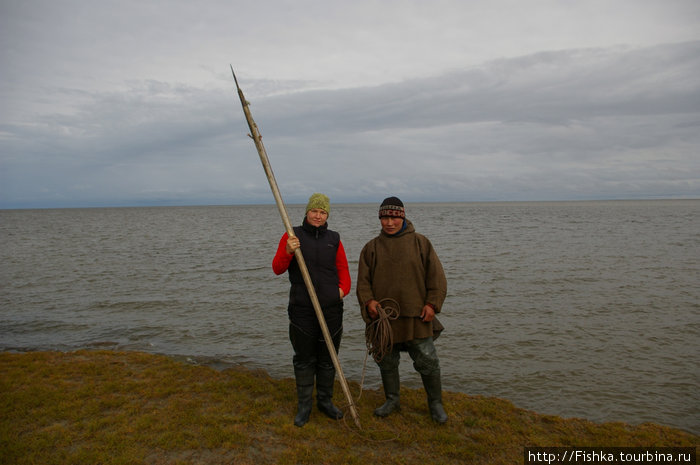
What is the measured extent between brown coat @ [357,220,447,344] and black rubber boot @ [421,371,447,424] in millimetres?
667

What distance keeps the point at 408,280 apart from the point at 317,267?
1108 millimetres

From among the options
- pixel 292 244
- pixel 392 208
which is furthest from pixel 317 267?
pixel 392 208

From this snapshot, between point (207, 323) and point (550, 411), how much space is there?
8946mm

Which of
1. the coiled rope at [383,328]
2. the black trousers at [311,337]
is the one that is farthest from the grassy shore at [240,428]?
the coiled rope at [383,328]

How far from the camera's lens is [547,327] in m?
10.9

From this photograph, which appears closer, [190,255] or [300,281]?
[300,281]

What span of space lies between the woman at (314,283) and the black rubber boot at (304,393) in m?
0.01

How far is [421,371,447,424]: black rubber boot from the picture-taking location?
5246 millimetres

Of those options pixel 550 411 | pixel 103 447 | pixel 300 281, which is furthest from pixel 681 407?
pixel 103 447

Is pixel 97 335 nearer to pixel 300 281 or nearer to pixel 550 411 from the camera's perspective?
pixel 300 281

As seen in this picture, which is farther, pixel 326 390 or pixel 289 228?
pixel 326 390

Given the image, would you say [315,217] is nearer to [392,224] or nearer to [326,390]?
[392,224]

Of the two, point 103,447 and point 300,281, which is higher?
point 300,281

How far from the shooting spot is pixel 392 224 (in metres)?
4.96
